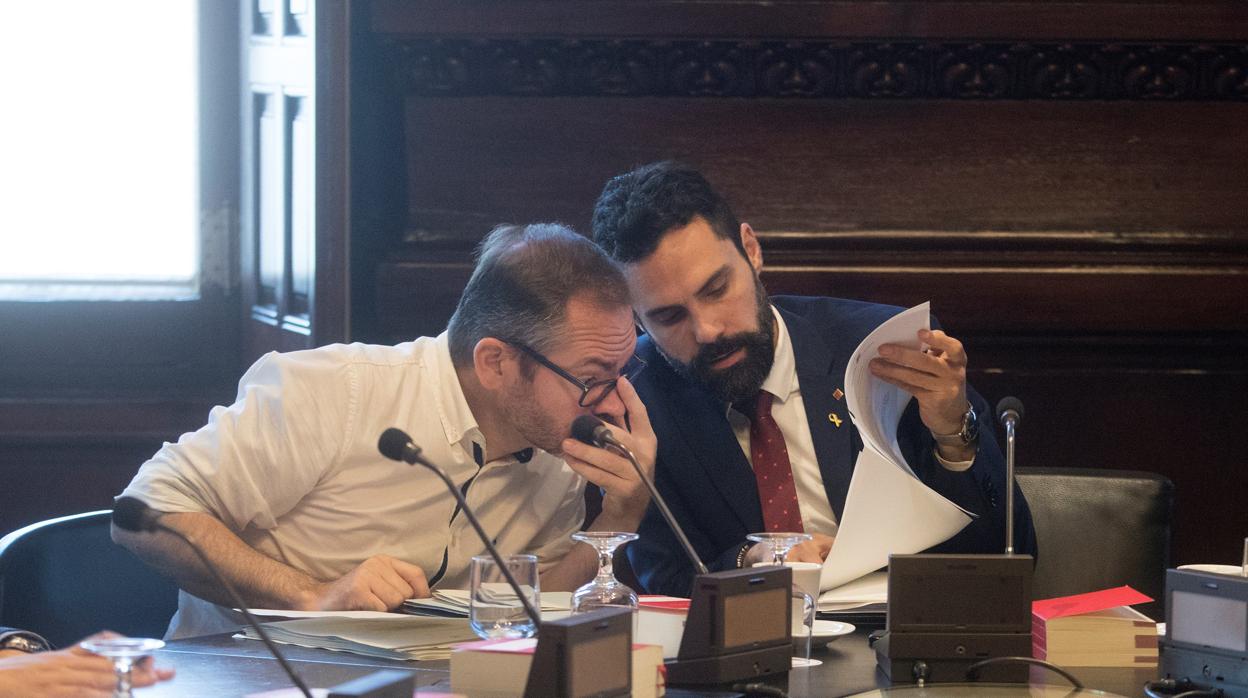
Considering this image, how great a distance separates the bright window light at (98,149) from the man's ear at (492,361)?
60.5 inches

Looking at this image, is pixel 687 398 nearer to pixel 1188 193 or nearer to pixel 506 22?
pixel 506 22

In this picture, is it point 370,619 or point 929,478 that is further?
point 929,478

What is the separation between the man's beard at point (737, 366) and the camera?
2656 mm

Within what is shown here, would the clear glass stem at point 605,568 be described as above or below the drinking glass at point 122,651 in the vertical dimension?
below

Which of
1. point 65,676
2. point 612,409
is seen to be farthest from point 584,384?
point 65,676

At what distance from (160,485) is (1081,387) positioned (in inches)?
85.0

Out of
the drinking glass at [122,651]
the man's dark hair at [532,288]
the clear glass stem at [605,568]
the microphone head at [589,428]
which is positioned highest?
the man's dark hair at [532,288]

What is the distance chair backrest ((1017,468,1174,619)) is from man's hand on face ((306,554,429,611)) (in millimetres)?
1169

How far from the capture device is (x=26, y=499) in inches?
139

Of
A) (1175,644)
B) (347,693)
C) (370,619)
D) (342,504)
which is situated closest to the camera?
(347,693)

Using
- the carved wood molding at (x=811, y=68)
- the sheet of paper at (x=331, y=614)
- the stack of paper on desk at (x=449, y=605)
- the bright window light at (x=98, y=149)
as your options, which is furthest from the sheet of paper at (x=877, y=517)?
the bright window light at (x=98, y=149)

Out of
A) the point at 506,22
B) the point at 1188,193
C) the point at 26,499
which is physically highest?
the point at 506,22

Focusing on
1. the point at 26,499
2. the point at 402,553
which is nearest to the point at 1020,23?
the point at 402,553

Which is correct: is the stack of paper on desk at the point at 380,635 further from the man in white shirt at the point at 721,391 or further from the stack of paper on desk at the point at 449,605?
the man in white shirt at the point at 721,391
